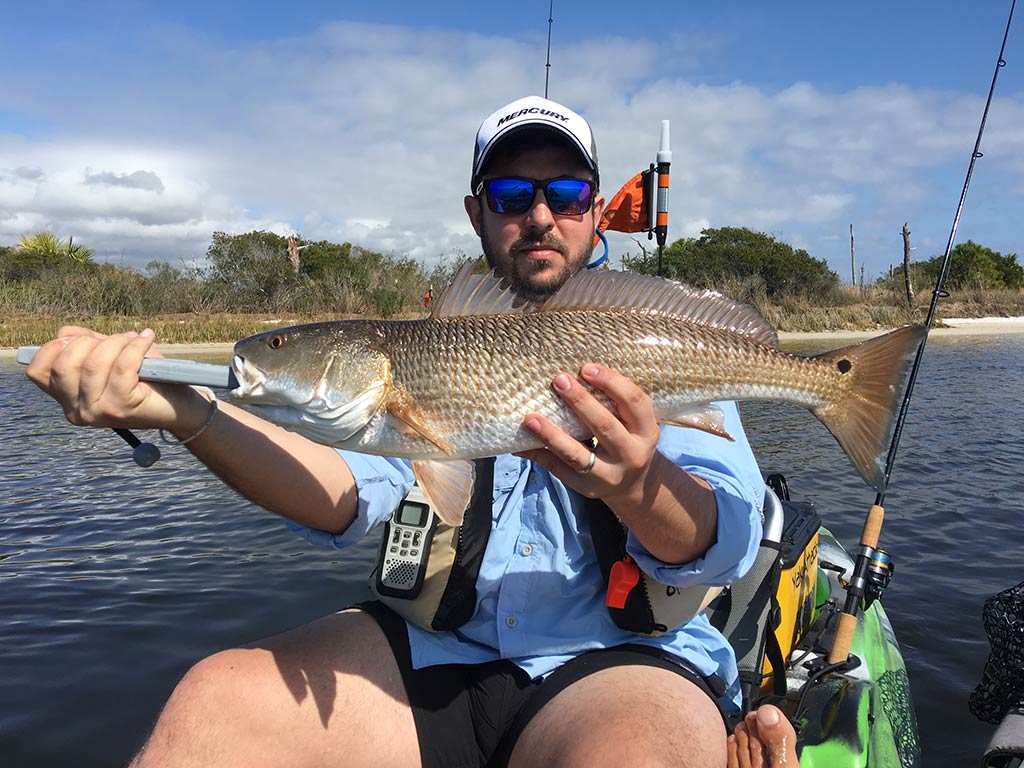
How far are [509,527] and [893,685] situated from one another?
234 centimetres

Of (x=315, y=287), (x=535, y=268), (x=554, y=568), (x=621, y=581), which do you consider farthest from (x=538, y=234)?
(x=315, y=287)

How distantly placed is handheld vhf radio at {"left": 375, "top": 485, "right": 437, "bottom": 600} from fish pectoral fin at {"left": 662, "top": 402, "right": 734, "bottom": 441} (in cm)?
100

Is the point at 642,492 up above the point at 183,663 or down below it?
above

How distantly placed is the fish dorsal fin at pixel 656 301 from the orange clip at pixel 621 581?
857 millimetres

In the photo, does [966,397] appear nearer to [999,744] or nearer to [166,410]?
[999,744]

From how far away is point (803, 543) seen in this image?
357 cm

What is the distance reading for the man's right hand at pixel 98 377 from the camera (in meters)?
1.93

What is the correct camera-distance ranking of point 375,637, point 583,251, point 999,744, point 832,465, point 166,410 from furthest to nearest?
point 832,465, point 583,251, point 375,637, point 999,744, point 166,410

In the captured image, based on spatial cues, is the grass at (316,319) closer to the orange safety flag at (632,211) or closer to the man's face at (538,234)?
the orange safety flag at (632,211)

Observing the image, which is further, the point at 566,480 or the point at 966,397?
the point at 966,397

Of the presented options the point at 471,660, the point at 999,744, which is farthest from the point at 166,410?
the point at 999,744

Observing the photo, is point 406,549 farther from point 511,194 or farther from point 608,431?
point 511,194

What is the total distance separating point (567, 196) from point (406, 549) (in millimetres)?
1681

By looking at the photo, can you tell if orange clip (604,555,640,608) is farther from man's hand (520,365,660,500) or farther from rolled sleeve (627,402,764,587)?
man's hand (520,365,660,500)
